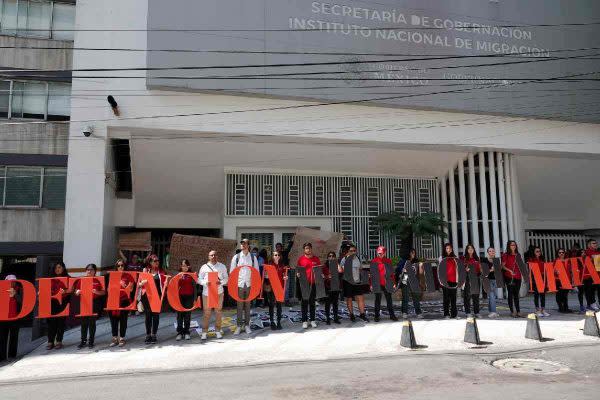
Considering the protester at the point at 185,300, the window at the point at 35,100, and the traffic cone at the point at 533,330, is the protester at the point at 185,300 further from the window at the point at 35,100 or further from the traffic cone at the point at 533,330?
the window at the point at 35,100

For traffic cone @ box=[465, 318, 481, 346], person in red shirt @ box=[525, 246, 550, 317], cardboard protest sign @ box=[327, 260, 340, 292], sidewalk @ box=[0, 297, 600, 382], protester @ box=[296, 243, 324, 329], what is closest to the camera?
sidewalk @ box=[0, 297, 600, 382]

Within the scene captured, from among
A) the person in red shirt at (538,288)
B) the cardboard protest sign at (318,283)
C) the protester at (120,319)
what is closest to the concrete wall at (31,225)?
the protester at (120,319)

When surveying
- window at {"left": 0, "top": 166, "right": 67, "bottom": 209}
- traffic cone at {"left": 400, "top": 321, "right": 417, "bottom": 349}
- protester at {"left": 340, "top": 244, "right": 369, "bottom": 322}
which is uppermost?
window at {"left": 0, "top": 166, "right": 67, "bottom": 209}

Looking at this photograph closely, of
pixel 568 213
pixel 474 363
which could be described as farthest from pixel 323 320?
pixel 568 213

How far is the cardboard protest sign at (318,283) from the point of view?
9047 millimetres

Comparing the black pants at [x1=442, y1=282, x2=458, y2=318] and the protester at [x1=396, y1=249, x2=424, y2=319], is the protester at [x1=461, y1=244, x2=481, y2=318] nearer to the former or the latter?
the black pants at [x1=442, y1=282, x2=458, y2=318]

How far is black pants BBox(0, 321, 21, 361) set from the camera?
23.9 feet

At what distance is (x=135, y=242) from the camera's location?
13906mm

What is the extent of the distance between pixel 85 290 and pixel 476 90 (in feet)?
38.7

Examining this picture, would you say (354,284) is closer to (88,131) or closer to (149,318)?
(149,318)

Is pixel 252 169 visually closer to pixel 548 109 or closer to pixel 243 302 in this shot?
pixel 243 302

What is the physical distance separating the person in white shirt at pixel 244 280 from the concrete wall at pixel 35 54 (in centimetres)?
783

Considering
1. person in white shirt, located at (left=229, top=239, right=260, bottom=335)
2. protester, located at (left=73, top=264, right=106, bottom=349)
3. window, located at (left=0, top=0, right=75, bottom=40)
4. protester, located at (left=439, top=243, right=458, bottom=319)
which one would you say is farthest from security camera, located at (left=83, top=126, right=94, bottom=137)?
protester, located at (left=439, top=243, right=458, bottom=319)

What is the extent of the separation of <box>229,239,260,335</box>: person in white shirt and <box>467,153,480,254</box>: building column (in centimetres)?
893
